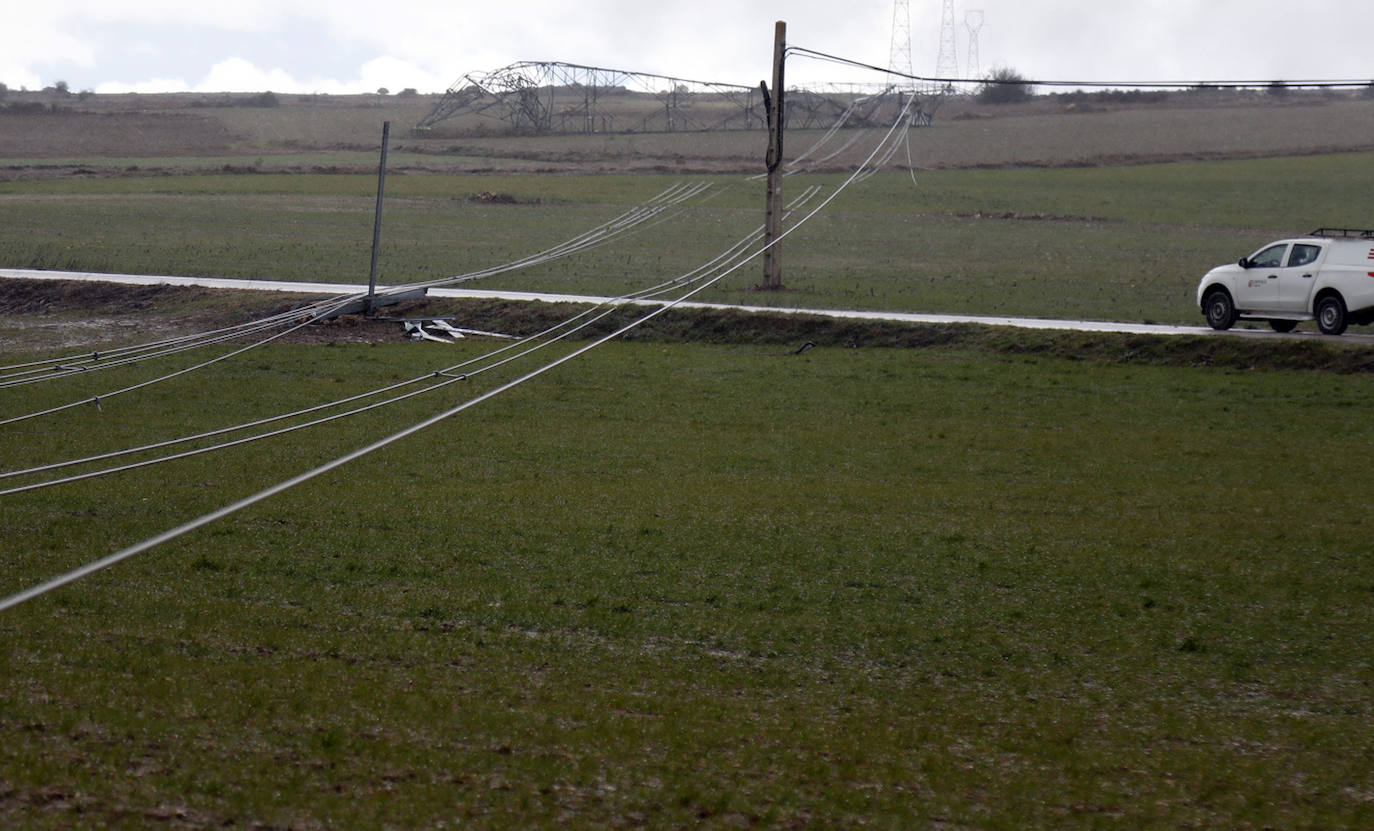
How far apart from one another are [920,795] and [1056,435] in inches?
555

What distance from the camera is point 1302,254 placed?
86.8 feet

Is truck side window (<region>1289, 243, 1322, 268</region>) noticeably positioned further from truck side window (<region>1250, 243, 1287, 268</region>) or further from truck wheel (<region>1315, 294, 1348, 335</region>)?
truck wheel (<region>1315, 294, 1348, 335</region>)

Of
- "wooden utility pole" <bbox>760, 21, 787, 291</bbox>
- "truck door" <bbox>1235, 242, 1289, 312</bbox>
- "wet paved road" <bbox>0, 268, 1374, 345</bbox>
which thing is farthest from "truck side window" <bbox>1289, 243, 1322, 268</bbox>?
"wooden utility pole" <bbox>760, 21, 787, 291</bbox>

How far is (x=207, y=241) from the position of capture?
2013 inches

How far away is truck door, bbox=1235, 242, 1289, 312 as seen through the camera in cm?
2688

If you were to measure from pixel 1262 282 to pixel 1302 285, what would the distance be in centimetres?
87

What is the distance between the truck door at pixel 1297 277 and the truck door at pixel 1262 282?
0.44ft

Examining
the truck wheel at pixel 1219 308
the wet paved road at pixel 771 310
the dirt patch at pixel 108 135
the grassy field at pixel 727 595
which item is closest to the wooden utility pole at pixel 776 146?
the wet paved road at pixel 771 310

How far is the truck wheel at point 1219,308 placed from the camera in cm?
2806

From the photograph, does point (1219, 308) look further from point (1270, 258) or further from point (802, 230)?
point (802, 230)

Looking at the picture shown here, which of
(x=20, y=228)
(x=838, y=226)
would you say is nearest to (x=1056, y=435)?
(x=838, y=226)

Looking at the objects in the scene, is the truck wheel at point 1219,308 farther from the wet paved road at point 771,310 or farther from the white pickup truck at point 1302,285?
the wet paved road at point 771,310

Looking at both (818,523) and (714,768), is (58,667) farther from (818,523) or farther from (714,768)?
(818,523)

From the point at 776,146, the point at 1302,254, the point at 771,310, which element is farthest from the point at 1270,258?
the point at 776,146
